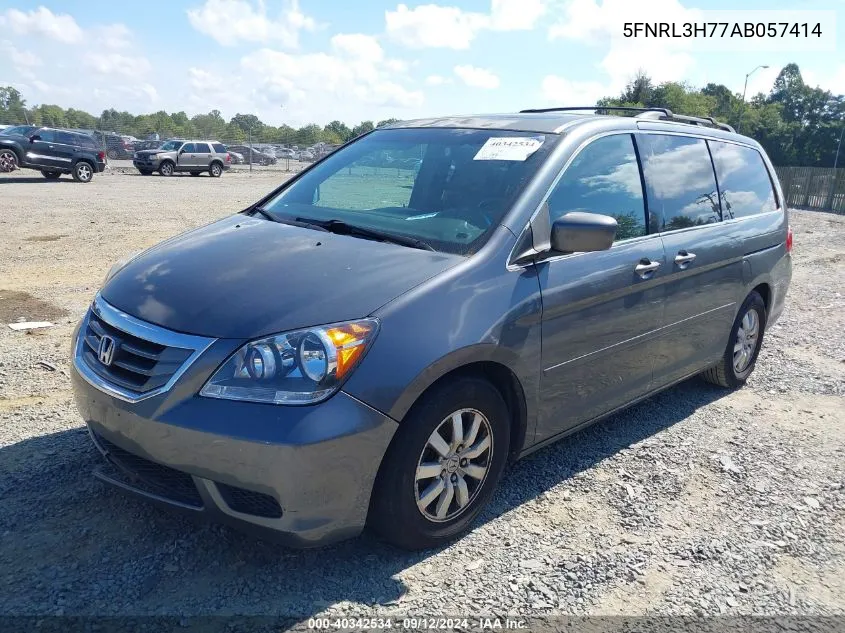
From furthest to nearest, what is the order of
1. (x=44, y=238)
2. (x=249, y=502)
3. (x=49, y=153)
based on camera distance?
(x=49, y=153), (x=44, y=238), (x=249, y=502)

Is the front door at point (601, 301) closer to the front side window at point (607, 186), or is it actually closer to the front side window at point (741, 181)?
the front side window at point (607, 186)

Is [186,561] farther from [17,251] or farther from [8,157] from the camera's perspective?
[8,157]

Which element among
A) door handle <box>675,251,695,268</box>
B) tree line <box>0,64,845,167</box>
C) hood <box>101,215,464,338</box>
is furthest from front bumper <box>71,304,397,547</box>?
tree line <box>0,64,845,167</box>

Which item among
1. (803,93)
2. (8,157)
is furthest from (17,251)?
(803,93)

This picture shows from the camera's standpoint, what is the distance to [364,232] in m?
3.57

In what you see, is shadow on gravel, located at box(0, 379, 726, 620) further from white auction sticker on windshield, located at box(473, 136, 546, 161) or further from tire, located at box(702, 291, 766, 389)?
tire, located at box(702, 291, 766, 389)

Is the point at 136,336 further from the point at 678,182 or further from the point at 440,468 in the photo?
the point at 678,182

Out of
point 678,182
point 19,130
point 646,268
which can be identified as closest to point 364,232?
point 646,268

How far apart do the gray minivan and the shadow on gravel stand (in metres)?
0.27

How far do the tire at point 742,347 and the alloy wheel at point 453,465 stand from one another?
9.24 feet

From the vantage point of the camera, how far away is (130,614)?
2.63 meters

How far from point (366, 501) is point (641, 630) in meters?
1.18

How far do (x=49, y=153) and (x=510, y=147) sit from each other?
24.0m

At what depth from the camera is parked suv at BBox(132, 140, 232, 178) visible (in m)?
31.1
